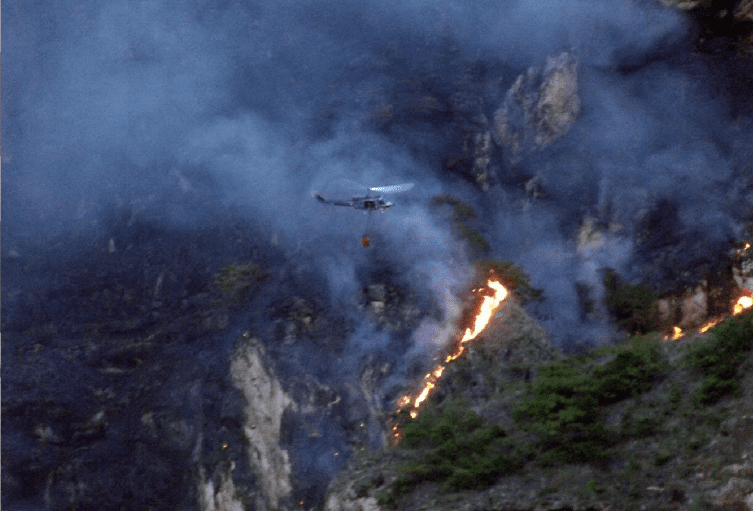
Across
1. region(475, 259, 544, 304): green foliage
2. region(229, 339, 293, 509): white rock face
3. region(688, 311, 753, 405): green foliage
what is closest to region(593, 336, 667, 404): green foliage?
region(688, 311, 753, 405): green foliage

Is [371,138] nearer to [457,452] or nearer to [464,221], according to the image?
[464,221]

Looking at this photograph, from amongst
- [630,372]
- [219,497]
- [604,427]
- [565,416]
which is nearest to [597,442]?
[604,427]

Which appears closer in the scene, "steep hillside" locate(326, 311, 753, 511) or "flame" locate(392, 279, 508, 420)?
"steep hillside" locate(326, 311, 753, 511)

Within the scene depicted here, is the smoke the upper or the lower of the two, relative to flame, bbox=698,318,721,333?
upper

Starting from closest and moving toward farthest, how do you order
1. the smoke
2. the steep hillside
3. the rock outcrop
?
the steep hillside
the smoke
the rock outcrop

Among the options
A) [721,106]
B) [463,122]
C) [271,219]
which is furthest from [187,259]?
[721,106]

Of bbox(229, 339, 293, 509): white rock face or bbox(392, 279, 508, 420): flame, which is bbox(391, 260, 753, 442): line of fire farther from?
bbox(229, 339, 293, 509): white rock face

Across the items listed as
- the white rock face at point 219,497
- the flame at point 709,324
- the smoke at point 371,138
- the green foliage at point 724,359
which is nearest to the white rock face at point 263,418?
the white rock face at point 219,497

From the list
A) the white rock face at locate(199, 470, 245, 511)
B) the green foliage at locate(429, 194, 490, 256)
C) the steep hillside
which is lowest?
the steep hillside
